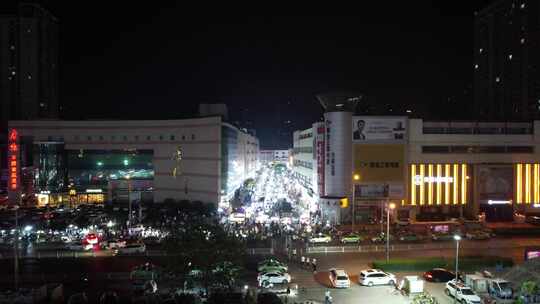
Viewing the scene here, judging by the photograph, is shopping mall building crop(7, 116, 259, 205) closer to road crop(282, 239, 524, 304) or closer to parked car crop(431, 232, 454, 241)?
road crop(282, 239, 524, 304)

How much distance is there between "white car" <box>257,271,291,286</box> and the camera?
1974cm

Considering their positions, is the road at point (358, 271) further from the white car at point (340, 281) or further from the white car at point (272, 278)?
the white car at point (272, 278)

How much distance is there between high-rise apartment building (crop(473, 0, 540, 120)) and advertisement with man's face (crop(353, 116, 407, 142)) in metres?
27.5

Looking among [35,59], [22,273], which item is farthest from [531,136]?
[35,59]

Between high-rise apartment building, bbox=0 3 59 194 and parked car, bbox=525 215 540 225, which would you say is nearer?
parked car, bbox=525 215 540 225

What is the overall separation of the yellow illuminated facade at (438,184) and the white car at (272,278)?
22.6 meters

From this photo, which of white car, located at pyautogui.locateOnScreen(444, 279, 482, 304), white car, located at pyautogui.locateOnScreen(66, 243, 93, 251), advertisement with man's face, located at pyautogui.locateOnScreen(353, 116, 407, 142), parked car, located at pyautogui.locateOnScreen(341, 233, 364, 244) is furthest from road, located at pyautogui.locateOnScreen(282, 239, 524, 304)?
white car, located at pyautogui.locateOnScreen(66, 243, 93, 251)

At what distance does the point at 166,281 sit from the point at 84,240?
34.8 ft

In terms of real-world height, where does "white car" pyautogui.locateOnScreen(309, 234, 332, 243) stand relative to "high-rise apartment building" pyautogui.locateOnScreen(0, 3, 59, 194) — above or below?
below

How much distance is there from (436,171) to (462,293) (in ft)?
76.9

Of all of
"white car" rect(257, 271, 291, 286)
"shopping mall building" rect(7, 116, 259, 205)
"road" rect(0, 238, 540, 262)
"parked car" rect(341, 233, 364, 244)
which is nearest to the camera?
"white car" rect(257, 271, 291, 286)

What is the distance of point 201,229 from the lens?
1869 centimetres

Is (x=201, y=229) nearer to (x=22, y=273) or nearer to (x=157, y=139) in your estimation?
(x=22, y=273)

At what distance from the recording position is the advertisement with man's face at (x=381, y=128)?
128 ft
